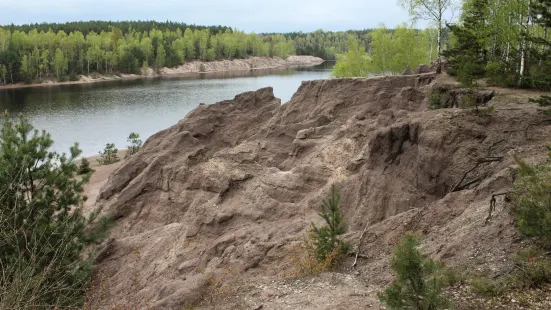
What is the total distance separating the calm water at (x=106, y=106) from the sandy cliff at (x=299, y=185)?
1173 inches

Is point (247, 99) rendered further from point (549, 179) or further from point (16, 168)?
point (549, 179)

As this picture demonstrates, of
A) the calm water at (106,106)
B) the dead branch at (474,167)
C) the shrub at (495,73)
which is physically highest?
the shrub at (495,73)

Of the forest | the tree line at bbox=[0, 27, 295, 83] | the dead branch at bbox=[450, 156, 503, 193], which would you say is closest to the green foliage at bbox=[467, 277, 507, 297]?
the dead branch at bbox=[450, 156, 503, 193]

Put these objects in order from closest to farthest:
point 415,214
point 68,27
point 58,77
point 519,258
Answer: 1. point 519,258
2. point 415,214
3. point 58,77
4. point 68,27

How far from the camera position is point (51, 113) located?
73.9 m

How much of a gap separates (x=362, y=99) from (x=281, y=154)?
540 centimetres

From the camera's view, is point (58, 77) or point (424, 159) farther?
point (58, 77)

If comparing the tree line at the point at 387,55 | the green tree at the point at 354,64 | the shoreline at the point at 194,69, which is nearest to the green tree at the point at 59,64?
the shoreline at the point at 194,69

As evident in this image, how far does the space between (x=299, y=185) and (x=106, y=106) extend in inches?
2660

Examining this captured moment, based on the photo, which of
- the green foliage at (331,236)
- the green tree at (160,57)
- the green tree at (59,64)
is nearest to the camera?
the green foliage at (331,236)

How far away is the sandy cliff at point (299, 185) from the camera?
13.7 meters

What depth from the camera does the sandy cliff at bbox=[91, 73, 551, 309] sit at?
13.7 m

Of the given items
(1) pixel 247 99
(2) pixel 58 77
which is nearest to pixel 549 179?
(1) pixel 247 99

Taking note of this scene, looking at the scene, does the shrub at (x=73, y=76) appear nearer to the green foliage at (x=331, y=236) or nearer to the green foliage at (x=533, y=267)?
the green foliage at (x=331, y=236)
